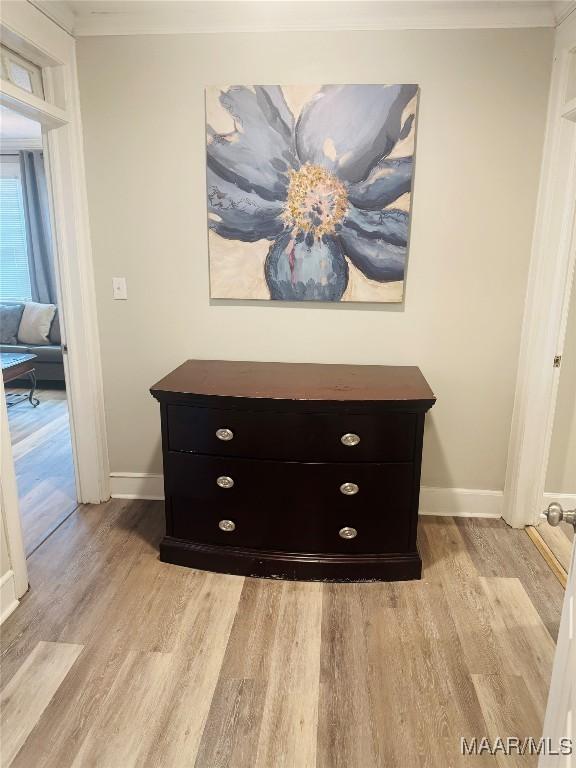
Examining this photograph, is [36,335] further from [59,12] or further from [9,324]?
[59,12]

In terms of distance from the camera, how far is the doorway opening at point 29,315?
3822mm

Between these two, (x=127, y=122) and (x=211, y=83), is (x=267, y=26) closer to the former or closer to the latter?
(x=211, y=83)

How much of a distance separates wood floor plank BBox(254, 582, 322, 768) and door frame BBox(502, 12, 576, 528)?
1.24 metres

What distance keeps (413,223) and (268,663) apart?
199 cm

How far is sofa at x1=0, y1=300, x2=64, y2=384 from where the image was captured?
5172 mm

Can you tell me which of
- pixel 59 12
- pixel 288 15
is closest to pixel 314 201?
pixel 288 15

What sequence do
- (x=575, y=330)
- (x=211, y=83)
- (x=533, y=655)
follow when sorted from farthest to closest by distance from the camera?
(x=575, y=330), (x=211, y=83), (x=533, y=655)

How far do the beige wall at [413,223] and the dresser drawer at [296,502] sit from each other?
643mm

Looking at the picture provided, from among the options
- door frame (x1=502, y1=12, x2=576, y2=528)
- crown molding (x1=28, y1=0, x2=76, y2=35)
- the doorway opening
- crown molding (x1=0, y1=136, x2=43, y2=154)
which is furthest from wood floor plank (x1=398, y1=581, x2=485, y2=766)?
crown molding (x1=0, y1=136, x2=43, y2=154)

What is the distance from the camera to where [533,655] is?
1812mm

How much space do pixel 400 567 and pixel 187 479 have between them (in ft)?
3.31

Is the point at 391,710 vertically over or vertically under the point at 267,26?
under

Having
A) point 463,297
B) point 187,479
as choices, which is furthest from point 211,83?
point 187,479

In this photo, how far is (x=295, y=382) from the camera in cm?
225
